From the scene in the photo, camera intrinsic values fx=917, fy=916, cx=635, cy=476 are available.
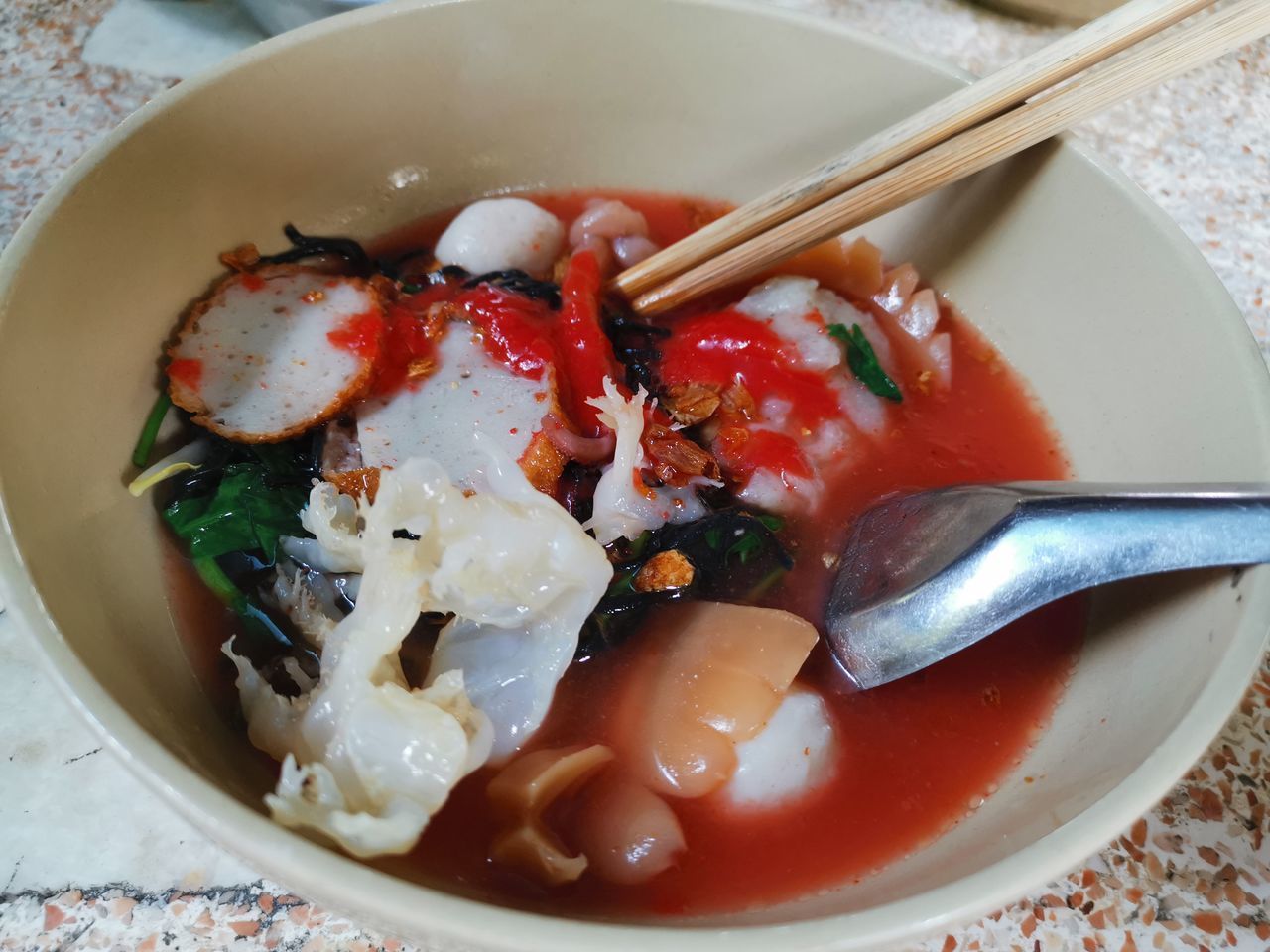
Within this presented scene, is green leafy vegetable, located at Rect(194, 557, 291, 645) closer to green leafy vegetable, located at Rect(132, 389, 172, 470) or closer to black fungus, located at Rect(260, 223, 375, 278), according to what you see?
green leafy vegetable, located at Rect(132, 389, 172, 470)

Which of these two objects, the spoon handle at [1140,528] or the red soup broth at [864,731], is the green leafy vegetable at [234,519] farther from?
the spoon handle at [1140,528]

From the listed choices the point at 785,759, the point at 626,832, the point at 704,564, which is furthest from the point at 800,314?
the point at 626,832

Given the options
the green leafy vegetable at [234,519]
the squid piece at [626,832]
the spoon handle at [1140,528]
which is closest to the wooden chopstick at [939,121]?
the spoon handle at [1140,528]

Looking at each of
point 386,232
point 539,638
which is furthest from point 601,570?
point 386,232

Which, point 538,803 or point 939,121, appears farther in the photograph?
point 939,121

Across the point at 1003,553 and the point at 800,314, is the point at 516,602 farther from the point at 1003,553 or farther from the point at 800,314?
the point at 800,314

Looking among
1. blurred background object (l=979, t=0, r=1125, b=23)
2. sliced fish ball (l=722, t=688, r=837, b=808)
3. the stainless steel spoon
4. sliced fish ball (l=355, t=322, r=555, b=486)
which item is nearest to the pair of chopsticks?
sliced fish ball (l=355, t=322, r=555, b=486)

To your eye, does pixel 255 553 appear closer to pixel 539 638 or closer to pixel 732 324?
pixel 539 638
